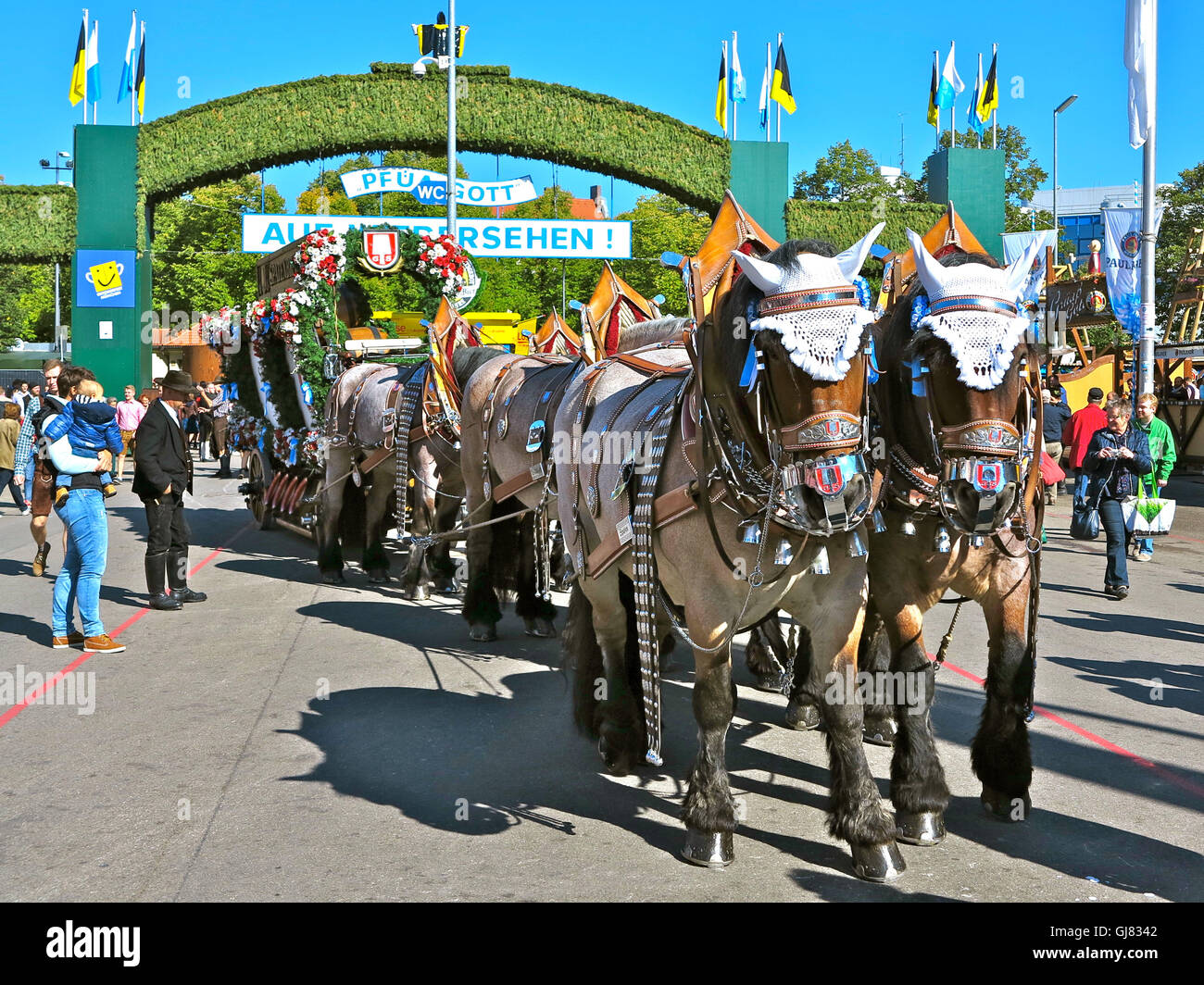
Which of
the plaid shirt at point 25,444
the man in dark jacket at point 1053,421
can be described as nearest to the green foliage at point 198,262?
the plaid shirt at point 25,444

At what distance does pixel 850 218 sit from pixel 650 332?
24.1 metres

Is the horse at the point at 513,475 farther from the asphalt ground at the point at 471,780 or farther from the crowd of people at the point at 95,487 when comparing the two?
the crowd of people at the point at 95,487

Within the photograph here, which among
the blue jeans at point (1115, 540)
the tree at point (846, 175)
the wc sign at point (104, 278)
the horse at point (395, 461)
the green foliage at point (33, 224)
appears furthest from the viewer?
the tree at point (846, 175)

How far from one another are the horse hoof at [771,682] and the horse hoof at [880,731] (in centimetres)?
108

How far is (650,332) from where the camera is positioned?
6.79 m

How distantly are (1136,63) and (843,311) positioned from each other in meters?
15.2

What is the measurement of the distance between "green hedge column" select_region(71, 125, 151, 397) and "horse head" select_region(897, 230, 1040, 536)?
25565mm

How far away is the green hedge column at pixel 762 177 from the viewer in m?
28.0

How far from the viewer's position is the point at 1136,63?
16078mm

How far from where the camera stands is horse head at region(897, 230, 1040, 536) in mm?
3908

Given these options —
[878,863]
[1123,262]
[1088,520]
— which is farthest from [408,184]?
[878,863]

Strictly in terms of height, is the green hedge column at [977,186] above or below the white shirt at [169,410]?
above

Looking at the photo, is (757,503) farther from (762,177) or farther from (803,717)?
(762,177)

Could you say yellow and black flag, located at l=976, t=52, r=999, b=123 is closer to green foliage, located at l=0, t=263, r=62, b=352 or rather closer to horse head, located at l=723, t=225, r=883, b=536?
horse head, located at l=723, t=225, r=883, b=536
